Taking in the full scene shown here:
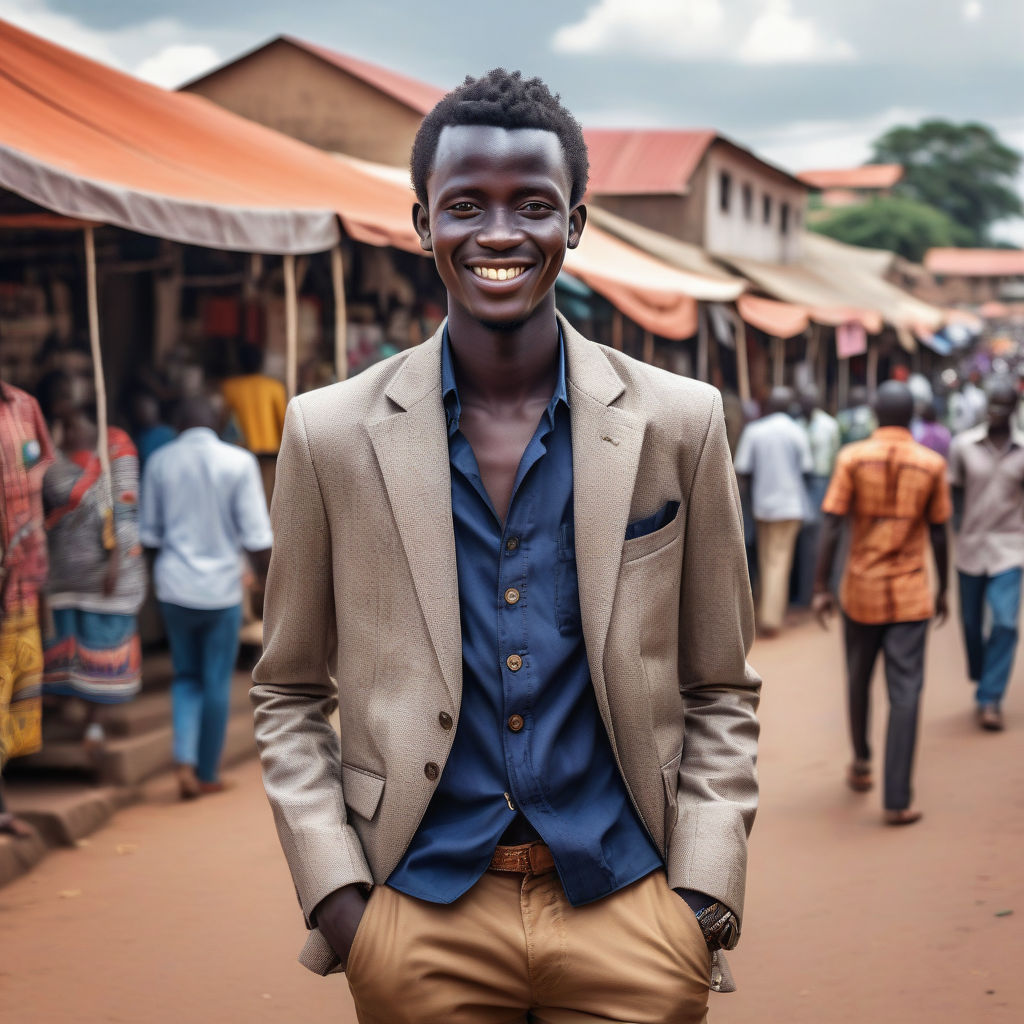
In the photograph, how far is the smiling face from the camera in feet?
6.26

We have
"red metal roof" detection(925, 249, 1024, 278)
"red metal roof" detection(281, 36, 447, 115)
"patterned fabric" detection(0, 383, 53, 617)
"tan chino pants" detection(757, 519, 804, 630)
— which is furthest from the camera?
"red metal roof" detection(925, 249, 1024, 278)

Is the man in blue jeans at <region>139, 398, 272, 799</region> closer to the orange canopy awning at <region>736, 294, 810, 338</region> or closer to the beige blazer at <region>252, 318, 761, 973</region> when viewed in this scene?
the beige blazer at <region>252, 318, 761, 973</region>

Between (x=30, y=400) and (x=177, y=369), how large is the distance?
2952mm

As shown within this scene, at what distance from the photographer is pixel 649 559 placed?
1.95 m

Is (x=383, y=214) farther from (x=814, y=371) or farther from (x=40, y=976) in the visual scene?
(x=814, y=371)

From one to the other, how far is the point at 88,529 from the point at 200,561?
523 mm

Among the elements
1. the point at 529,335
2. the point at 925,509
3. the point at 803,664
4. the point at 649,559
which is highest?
the point at 529,335

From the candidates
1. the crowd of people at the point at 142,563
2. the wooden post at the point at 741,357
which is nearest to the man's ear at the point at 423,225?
the crowd of people at the point at 142,563

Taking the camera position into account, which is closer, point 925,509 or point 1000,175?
point 925,509

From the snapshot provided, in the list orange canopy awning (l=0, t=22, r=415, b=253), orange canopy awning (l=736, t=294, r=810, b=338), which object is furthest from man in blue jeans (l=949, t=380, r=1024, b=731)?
orange canopy awning (l=736, t=294, r=810, b=338)

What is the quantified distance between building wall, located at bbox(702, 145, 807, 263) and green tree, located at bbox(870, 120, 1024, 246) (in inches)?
2179

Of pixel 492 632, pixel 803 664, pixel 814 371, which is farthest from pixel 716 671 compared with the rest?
pixel 814 371

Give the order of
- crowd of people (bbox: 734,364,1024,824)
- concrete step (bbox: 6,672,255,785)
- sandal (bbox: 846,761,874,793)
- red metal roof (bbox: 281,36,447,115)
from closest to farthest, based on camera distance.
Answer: crowd of people (bbox: 734,364,1024,824) → concrete step (bbox: 6,672,255,785) → sandal (bbox: 846,761,874,793) → red metal roof (bbox: 281,36,447,115)

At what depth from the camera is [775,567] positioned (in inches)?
414
